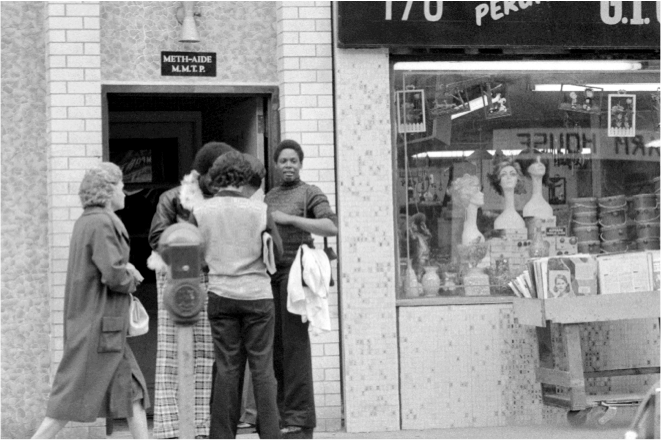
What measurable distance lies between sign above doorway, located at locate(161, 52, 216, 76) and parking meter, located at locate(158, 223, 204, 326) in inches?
130

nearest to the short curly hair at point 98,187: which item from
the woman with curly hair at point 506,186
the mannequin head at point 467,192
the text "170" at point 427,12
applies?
the text "170" at point 427,12

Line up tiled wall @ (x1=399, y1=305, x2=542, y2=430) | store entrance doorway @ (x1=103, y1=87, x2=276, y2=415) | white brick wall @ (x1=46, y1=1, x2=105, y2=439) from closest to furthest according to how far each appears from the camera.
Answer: white brick wall @ (x1=46, y1=1, x2=105, y2=439), tiled wall @ (x1=399, y1=305, x2=542, y2=430), store entrance doorway @ (x1=103, y1=87, x2=276, y2=415)

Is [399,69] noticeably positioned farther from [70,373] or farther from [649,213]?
[70,373]

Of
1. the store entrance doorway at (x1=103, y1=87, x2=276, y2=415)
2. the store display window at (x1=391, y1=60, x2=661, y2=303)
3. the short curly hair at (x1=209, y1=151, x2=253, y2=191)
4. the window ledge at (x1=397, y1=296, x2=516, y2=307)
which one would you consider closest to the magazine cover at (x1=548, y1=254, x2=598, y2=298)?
the window ledge at (x1=397, y1=296, x2=516, y2=307)

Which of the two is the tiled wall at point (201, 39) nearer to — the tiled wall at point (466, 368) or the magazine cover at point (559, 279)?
the tiled wall at point (466, 368)

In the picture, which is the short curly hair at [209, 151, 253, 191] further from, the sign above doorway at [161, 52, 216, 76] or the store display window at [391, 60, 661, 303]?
the store display window at [391, 60, 661, 303]

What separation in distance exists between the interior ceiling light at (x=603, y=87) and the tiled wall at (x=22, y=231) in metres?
3.72

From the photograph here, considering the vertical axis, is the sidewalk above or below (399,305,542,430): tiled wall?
below

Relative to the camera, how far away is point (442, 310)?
31.5ft

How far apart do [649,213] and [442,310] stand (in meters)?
1.90

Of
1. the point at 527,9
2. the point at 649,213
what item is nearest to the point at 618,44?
the point at 527,9

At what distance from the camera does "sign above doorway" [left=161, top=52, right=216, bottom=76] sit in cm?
940

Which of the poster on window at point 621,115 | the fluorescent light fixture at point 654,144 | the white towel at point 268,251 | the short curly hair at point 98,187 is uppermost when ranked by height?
the poster on window at point 621,115

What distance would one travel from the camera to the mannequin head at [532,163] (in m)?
10.2
